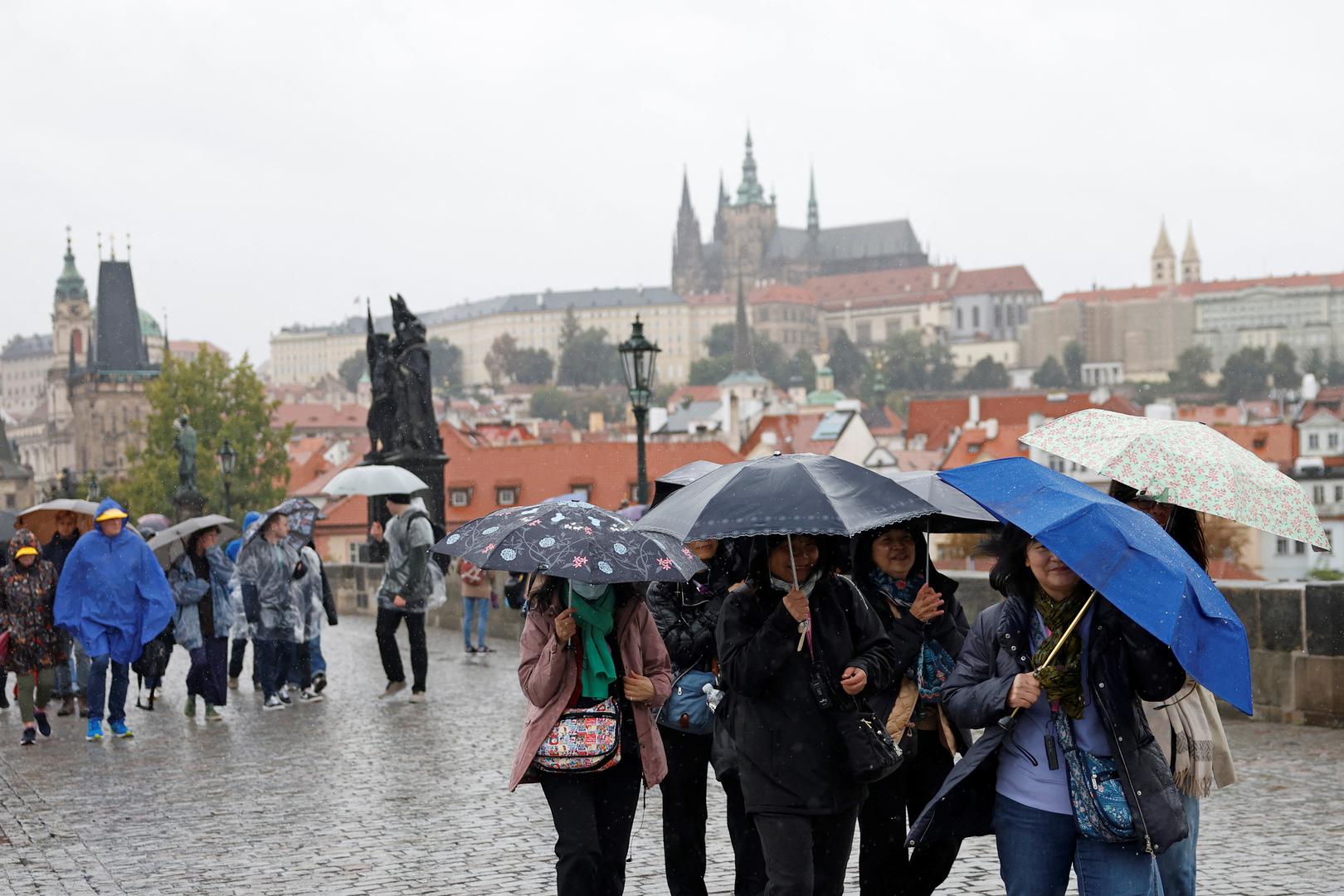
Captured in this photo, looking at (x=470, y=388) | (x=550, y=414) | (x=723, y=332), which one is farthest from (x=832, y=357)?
(x=470, y=388)

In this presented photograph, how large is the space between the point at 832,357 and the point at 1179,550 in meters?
165

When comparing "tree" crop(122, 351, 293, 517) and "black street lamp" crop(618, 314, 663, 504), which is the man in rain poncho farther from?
"tree" crop(122, 351, 293, 517)

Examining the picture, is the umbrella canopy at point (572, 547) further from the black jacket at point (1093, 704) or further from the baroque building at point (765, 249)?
the baroque building at point (765, 249)

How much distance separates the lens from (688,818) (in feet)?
17.5

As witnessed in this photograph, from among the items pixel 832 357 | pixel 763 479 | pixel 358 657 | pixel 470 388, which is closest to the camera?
pixel 763 479

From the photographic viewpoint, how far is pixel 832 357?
168500 mm

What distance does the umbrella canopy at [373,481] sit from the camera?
44.5 feet

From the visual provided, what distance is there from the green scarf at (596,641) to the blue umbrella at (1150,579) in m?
1.27

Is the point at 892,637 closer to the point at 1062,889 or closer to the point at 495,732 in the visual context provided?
the point at 1062,889

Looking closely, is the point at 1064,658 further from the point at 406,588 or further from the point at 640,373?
the point at 640,373

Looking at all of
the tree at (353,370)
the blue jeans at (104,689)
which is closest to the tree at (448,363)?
the tree at (353,370)

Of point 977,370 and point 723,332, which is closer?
point 977,370

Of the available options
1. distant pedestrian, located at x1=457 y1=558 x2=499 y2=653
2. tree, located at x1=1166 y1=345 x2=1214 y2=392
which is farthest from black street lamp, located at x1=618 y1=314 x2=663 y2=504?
tree, located at x1=1166 y1=345 x2=1214 y2=392

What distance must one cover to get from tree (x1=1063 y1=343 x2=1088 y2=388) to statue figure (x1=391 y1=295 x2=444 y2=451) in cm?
14497
